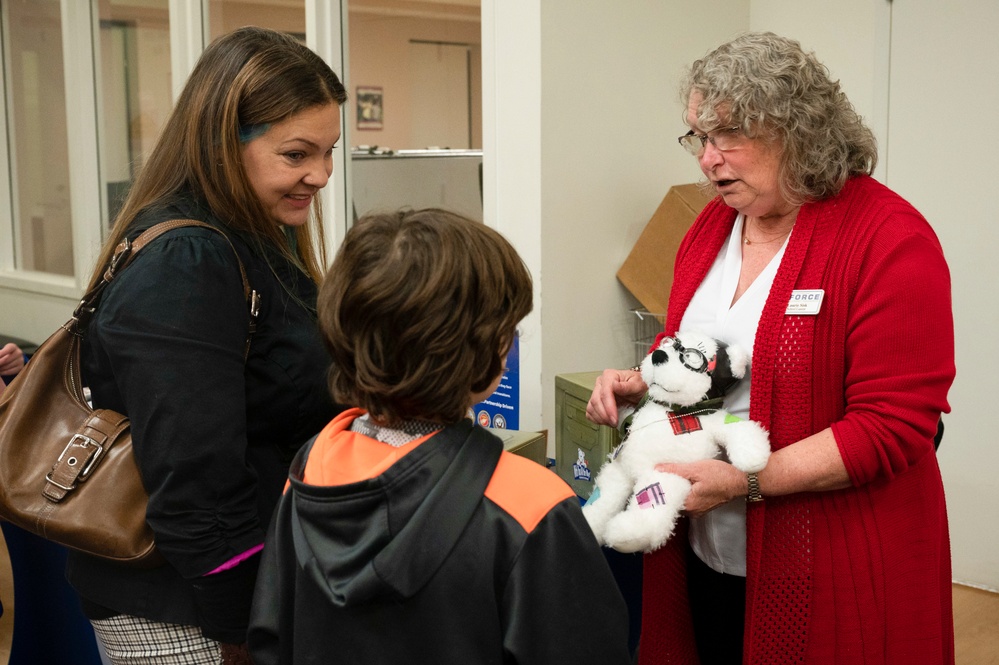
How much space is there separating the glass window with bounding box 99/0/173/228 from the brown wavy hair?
12.2 feet

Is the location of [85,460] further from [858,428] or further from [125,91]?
[125,91]

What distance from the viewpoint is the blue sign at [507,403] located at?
2672 mm

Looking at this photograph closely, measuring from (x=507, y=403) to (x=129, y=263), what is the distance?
1.61 metres

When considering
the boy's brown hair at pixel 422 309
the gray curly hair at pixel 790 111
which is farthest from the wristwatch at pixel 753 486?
the boy's brown hair at pixel 422 309

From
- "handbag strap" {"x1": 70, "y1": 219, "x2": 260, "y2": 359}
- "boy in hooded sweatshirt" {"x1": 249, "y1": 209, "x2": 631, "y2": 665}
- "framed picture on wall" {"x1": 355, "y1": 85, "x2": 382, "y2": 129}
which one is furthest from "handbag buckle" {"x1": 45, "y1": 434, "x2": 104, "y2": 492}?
"framed picture on wall" {"x1": 355, "y1": 85, "x2": 382, "y2": 129}

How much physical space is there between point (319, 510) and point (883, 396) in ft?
2.73

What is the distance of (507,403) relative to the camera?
2.70m

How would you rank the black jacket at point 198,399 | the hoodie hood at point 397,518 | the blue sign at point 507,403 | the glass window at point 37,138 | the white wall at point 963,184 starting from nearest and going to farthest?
the hoodie hood at point 397,518 → the black jacket at point 198,399 → the blue sign at point 507,403 → the white wall at point 963,184 → the glass window at point 37,138

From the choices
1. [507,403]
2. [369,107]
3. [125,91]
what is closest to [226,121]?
[507,403]

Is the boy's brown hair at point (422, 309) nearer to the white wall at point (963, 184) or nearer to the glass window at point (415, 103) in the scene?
the glass window at point (415, 103)

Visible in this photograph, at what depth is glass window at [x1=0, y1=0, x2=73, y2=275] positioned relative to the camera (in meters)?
5.11

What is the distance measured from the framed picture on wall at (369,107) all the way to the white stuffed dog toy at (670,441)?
26.6 feet

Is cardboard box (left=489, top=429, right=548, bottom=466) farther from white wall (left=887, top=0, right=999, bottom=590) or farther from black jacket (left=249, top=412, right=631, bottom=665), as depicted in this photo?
white wall (left=887, top=0, right=999, bottom=590)

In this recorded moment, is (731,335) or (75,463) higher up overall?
(731,335)
